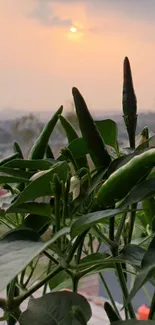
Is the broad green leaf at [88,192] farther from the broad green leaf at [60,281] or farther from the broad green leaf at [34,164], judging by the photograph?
the broad green leaf at [60,281]

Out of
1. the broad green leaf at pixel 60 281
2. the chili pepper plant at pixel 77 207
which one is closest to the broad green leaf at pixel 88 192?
the chili pepper plant at pixel 77 207

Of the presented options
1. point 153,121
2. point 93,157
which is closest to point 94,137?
point 93,157

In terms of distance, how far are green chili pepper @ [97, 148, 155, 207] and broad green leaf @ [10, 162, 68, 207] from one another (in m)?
0.03

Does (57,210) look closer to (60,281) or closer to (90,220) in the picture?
(90,220)

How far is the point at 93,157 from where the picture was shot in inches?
18.0

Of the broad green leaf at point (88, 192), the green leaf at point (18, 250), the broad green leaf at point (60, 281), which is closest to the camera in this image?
the green leaf at point (18, 250)

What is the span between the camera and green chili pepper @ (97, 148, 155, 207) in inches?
15.4

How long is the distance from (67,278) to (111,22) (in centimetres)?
76

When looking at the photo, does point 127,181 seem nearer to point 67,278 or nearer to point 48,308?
point 48,308

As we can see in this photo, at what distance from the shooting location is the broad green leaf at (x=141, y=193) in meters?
0.39

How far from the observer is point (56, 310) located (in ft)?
1.38

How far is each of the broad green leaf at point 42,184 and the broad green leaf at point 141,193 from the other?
5cm

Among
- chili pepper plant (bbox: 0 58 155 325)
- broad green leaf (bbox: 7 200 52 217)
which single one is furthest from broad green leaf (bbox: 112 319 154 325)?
broad green leaf (bbox: 7 200 52 217)

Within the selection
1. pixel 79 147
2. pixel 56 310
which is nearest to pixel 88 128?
pixel 79 147
